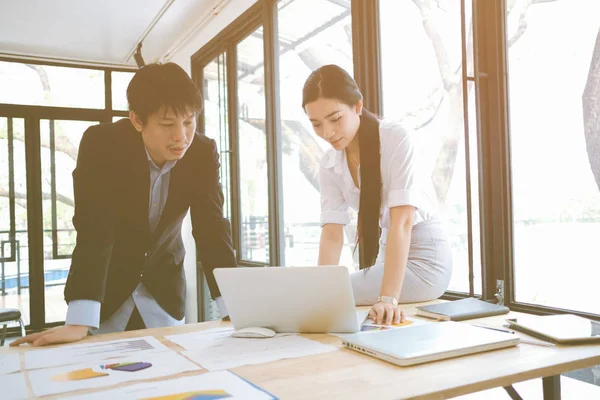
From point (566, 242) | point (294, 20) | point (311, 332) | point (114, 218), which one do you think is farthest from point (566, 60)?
point (294, 20)

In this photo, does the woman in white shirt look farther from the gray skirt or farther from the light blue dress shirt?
the light blue dress shirt

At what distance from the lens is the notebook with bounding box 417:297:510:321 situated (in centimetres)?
132

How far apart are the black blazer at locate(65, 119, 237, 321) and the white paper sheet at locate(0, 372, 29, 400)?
1.74ft

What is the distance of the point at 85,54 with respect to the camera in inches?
226

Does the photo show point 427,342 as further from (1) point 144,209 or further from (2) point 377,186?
(1) point 144,209

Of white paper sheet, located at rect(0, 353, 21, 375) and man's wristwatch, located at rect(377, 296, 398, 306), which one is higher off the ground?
man's wristwatch, located at rect(377, 296, 398, 306)

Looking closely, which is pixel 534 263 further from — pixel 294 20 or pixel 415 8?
pixel 294 20

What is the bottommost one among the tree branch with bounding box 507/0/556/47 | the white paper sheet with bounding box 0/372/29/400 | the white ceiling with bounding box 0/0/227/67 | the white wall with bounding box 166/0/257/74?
the white paper sheet with bounding box 0/372/29/400

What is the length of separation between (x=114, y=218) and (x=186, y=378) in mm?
823

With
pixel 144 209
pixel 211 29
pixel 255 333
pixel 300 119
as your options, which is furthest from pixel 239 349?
pixel 211 29

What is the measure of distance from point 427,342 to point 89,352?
713 mm

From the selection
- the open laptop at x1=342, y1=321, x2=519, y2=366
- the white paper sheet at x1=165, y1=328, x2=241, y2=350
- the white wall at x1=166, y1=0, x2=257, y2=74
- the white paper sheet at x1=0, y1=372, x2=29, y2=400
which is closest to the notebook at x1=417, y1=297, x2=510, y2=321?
the open laptop at x1=342, y1=321, x2=519, y2=366

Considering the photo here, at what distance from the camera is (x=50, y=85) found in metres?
5.71

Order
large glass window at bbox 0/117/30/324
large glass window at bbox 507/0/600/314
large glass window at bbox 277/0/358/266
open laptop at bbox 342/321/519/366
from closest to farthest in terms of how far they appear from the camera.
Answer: open laptop at bbox 342/321/519/366
large glass window at bbox 507/0/600/314
large glass window at bbox 277/0/358/266
large glass window at bbox 0/117/30/324
